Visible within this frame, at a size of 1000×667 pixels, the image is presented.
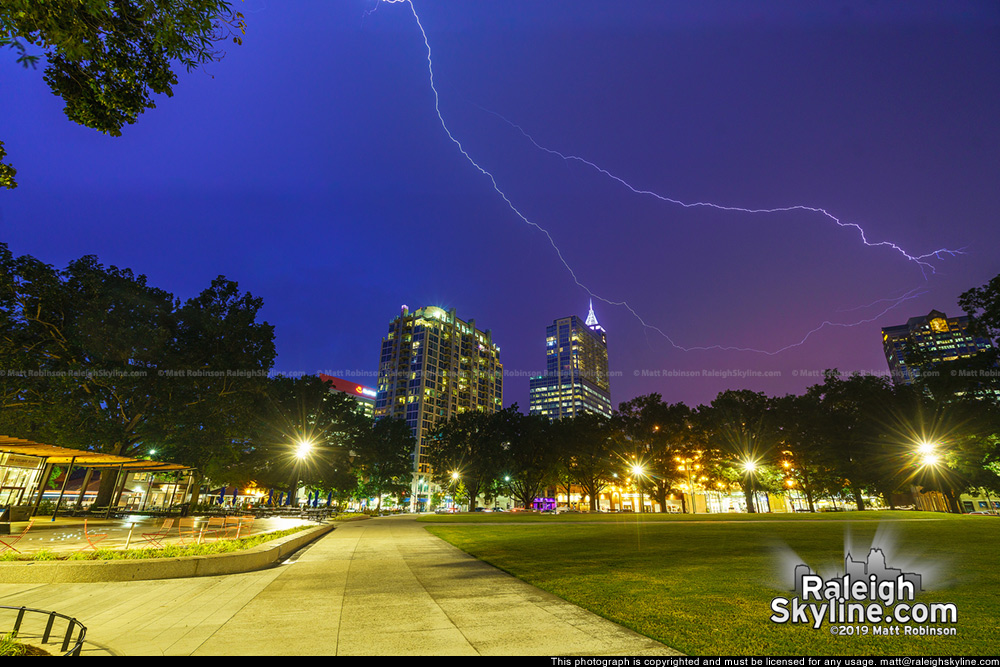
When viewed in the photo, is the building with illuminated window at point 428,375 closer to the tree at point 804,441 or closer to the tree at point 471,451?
the tree at point 471,451

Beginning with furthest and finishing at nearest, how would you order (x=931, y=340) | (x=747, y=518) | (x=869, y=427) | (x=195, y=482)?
(x=931, y=340), (x=869, y=427), (x=195, y=482), (x=747, y=518)

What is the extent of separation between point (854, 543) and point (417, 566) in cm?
1340

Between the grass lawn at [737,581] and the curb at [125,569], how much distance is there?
22.8ft

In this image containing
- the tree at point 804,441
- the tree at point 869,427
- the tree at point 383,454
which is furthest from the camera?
the tree at point 383,454

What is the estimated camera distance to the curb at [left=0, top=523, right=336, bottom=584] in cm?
913

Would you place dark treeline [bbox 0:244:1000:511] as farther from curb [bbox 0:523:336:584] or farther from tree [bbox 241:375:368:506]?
curb [bbox 0:523:336:584]

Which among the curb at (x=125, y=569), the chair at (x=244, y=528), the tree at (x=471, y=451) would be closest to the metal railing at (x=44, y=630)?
the curb at (x=125, y=569)

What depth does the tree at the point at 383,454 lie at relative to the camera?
59438 millimetres

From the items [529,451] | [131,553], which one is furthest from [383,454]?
[131,553]

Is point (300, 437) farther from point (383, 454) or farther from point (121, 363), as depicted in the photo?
point (121, 363)

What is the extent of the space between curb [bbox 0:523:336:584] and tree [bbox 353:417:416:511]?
48.8m

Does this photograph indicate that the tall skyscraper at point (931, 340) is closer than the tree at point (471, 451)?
No

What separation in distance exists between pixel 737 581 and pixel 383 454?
5839 centimetres

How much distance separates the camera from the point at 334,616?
6730mm
